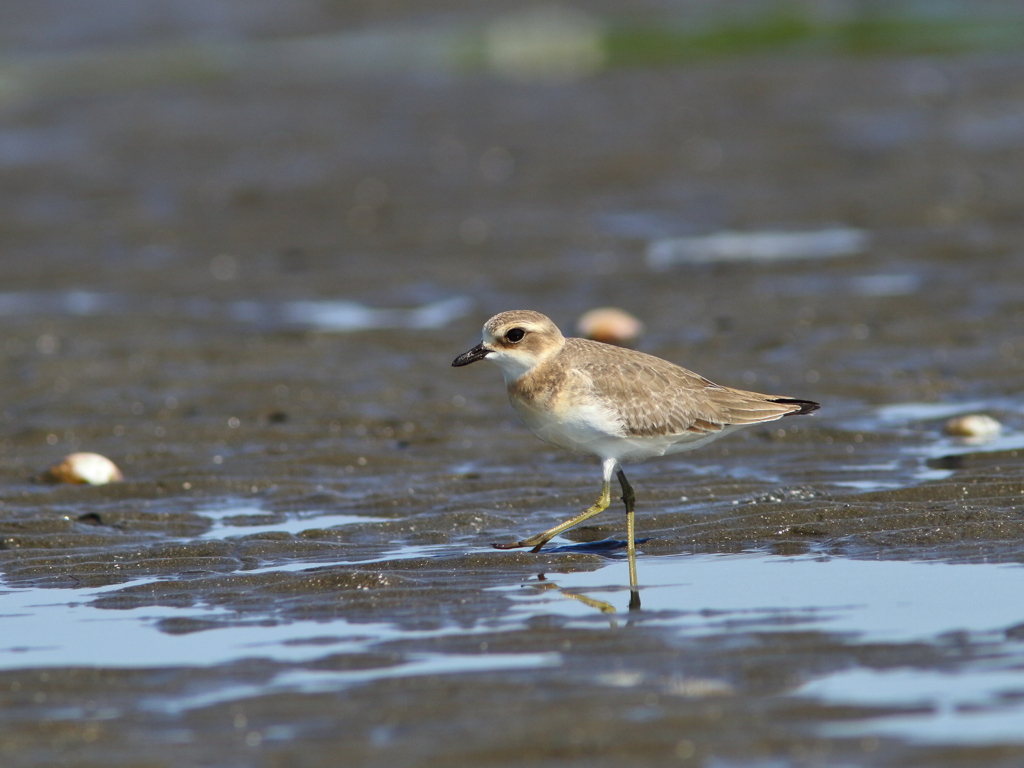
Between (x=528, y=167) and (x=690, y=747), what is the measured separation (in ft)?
49.2

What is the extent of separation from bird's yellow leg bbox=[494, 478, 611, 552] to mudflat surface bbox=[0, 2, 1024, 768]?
0.16 metres

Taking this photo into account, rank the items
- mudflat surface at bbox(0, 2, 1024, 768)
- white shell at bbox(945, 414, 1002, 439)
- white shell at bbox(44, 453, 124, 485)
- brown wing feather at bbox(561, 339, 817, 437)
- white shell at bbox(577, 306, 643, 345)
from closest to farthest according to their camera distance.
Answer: mudflat surface at bbox(0, 2, 1024, 768) → brown wing feather at bbox(561, 339, 817, 437) → white shell at bbox(44, 453, 124, 485) → white shell at bbox(945, 414, 1002, 439) → white shell at bbox(577, 306, 643, 345)

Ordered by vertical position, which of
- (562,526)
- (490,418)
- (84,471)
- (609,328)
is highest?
(609,328)

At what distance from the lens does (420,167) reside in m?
19.2

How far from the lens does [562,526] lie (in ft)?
25.1

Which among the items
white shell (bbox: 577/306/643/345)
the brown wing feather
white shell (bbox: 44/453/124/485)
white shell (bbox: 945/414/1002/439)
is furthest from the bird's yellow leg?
white shell (bbox: 577/306/643/345)

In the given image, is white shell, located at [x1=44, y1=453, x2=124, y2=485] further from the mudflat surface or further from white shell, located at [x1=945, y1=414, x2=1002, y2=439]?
white shell, located at [x1=945, y1=414, x2=1002, y2=439]

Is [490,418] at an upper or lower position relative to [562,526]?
upper

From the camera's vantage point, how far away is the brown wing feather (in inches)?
297

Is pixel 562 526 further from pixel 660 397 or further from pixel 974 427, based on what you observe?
pixel 974 427

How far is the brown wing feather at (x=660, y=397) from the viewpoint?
297 inches

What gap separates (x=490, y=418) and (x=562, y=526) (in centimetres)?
281

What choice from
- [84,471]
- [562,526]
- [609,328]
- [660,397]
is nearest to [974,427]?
[660,397]

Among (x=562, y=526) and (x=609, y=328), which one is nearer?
(x=562, y=526)
